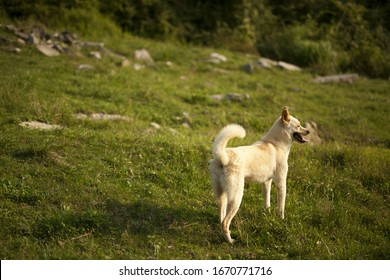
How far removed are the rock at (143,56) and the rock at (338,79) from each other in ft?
20.3

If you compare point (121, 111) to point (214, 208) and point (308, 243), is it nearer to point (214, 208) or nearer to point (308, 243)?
point (214, 208)

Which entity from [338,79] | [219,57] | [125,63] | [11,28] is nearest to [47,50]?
[11,28]

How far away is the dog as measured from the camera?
5543 millimetres

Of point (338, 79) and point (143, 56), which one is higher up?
point (338, 79)

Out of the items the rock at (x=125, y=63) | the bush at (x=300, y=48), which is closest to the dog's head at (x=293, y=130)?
the rock at (x=125, y=63)

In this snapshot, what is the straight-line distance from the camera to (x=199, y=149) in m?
8.34

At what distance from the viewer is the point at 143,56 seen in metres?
16.0

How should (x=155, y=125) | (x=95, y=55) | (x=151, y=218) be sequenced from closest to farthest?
(x=151, y=218) → (x=155, y=125) → (x=95, y=55)

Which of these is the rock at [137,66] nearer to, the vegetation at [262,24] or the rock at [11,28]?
the rock at [11,28]

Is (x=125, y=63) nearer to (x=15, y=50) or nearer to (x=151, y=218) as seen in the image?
(x=15, y=50)

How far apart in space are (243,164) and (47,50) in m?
10.1

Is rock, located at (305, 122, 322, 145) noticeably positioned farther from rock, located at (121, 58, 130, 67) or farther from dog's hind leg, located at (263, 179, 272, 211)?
rock, located at (121, 58, 130, 67)

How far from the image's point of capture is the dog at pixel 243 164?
18.2 feet
